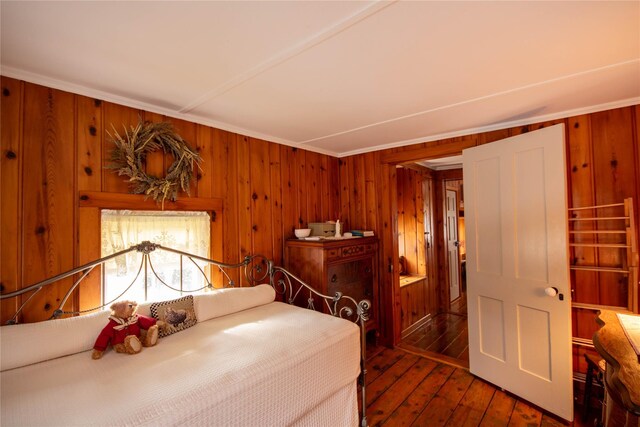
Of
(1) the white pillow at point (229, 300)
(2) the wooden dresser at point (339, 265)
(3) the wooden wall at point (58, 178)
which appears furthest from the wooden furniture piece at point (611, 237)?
(3) the wooden wall at point (58, 178)

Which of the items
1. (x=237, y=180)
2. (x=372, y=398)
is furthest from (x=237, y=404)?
(x=237, y=180)

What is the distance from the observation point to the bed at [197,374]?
1.09 m

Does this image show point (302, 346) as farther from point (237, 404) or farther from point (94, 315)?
point (94, 315)

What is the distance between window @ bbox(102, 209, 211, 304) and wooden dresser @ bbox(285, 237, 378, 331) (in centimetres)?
82

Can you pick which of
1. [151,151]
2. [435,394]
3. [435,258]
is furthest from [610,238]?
[151,151]

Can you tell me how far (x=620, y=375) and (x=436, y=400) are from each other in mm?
1448

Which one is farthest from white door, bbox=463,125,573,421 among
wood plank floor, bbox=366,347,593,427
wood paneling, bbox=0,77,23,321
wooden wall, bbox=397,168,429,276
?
wood paneling, bbox=0,77,23,321

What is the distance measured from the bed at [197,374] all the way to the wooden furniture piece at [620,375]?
3.69 ft

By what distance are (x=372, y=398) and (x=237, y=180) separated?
207 cm

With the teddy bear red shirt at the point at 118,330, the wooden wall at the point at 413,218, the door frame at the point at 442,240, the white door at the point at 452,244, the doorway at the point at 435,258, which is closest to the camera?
the teddy bear red shirt at the point at 118,330

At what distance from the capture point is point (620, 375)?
1.07 meters

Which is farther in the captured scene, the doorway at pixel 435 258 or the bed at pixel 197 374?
the doorway at pixel 435 258

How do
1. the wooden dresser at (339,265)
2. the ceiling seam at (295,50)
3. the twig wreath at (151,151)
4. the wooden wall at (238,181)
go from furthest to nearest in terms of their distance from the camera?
the wooden dresser at (339,265) < the twig wreath at (151,151) < the wooden wall at (238,181) < the ceiling seam at (295,50)

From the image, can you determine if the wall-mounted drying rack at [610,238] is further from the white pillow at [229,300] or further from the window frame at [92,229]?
the window frame at [92,229]
